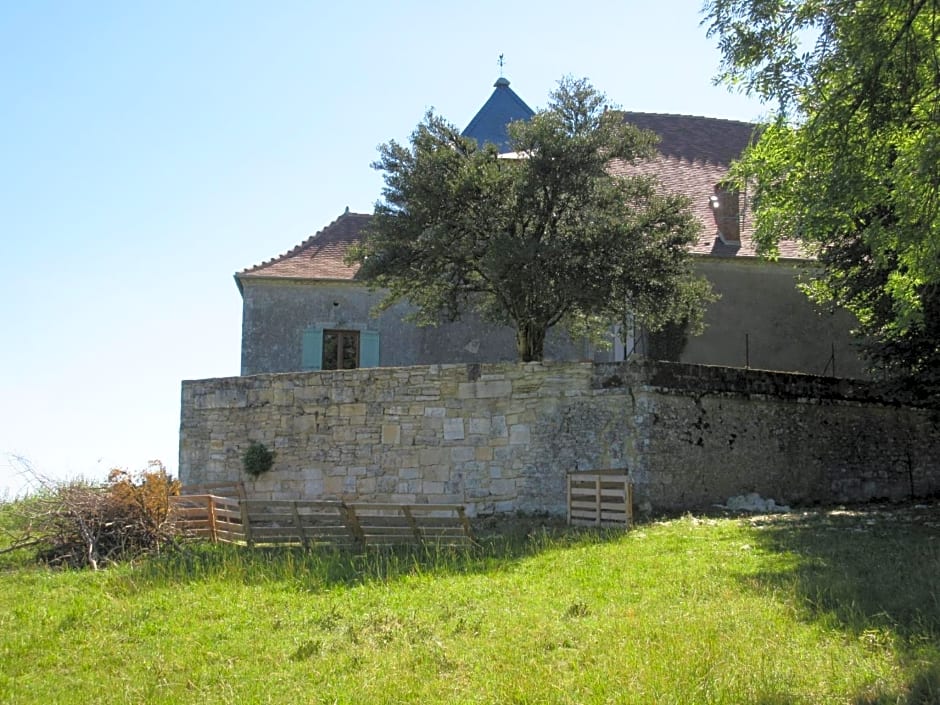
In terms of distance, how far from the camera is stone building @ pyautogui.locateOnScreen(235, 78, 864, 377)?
2078 centimetres

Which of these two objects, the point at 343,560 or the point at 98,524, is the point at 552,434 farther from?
the point at 98,524

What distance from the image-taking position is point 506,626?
25.3 feet

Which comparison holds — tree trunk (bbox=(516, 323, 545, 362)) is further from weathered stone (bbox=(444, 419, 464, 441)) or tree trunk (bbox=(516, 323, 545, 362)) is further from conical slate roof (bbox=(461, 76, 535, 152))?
conical slate roof (bbox=(461, 76, 535, 152))

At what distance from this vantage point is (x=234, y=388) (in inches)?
685

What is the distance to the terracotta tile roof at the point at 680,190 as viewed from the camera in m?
21.4

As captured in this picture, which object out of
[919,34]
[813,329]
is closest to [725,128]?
[813,329]

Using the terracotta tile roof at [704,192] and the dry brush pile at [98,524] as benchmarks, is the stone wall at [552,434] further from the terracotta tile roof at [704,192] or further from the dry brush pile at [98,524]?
the terracotta tile roof at [704,192]

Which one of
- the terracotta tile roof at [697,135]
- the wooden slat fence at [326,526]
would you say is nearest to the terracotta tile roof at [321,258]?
the terracotta tile roof at [697,135]

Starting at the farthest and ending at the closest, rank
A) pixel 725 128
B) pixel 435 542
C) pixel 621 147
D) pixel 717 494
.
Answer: pixel 725 128, pixel 621 147, pixel 717 494, pixel 435 542

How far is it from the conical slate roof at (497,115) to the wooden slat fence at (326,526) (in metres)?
15.1

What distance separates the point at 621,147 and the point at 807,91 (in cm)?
700

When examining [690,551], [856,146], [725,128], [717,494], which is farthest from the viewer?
[725,128]

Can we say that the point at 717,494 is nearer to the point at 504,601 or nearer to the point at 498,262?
the point at 498,262

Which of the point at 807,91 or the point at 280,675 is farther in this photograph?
the point at 807,91
